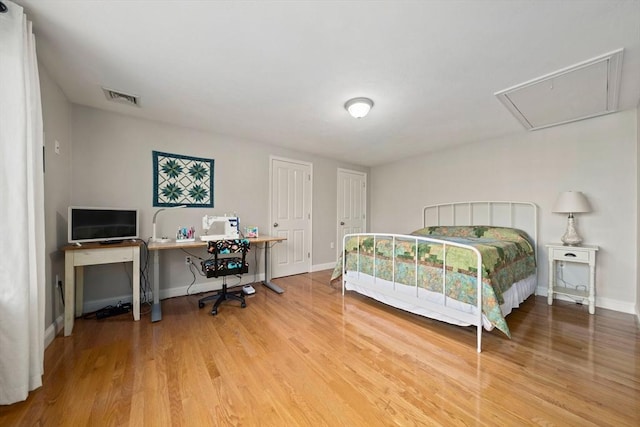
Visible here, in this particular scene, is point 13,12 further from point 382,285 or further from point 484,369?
point 484,369

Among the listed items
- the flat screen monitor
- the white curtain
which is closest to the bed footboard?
the flat screen monitor

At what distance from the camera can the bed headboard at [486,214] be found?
3.28 metres

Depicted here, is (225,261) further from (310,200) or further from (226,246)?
(310,200)

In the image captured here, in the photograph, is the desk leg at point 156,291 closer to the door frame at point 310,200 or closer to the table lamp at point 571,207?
the door frame at point 310,200

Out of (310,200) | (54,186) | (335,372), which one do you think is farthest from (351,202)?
(54,186)

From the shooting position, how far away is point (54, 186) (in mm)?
2184

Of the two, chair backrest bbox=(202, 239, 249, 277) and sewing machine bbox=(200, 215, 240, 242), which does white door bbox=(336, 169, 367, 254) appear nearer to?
sewing machine bbox=(200, 215, 240, 242)

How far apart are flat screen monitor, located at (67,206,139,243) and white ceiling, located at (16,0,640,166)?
3.74 ft

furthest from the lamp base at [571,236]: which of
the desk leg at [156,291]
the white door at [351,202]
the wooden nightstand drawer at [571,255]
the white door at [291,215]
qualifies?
the desk leg at [156,291]

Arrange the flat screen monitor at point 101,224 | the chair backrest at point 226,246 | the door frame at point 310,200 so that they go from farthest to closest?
the door frame at point 310,200
the chair backrest at point 226,246
the flat screen monitor at point 101,224

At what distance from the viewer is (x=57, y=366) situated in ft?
5.58

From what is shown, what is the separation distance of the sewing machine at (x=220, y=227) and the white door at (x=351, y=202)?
2.32 m

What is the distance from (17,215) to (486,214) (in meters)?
4.81

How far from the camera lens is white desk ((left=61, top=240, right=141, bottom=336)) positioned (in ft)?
6.88
